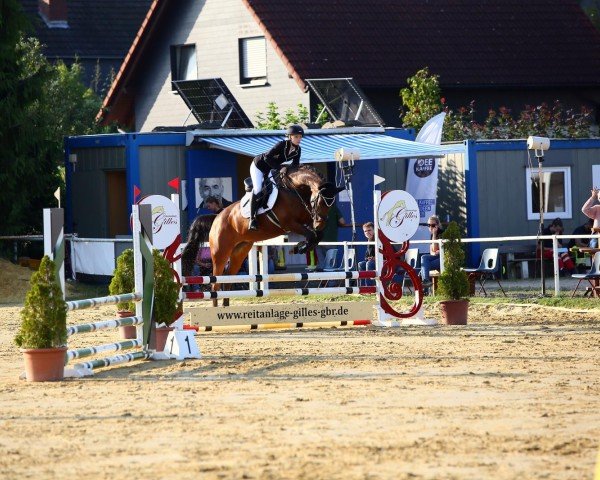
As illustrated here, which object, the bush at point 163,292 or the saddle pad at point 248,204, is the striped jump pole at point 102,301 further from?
the saddle pad at point 248,204

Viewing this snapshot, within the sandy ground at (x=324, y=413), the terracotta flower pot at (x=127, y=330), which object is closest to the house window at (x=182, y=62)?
the terracotta flower pot at (x=127, y=330)

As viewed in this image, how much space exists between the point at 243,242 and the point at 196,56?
16508 mm

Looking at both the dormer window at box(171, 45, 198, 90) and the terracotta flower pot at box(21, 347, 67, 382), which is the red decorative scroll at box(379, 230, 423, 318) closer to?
the terracotta flower pot at box(21, 347, 67, 382)

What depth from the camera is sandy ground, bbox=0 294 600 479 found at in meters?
7.68

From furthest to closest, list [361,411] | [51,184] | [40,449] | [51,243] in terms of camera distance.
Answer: [51,184]
[51,243]
[361,411]
[40,449]

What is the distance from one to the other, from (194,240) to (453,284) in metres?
3.54

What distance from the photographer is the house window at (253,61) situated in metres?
32.2

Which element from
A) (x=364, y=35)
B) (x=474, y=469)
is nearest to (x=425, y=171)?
(x=364, y=35)

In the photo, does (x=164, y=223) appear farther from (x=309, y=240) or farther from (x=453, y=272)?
(x=453, y=272)

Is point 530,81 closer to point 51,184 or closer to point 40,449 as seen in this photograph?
point 51,184

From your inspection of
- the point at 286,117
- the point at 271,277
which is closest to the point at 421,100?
the point at 286,117

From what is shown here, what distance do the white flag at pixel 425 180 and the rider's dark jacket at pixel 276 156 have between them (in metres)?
8.53

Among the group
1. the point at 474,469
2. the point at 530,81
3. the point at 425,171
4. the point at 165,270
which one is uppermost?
the point at 530,81

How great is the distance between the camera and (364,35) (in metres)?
32.1
